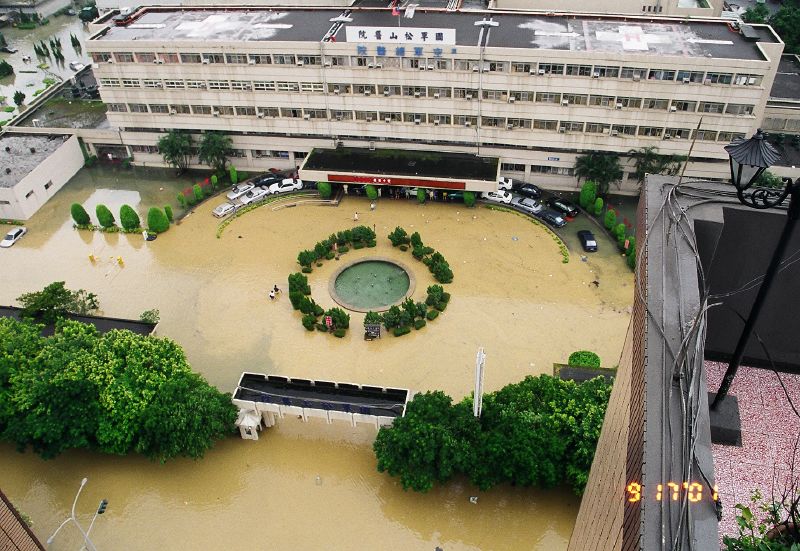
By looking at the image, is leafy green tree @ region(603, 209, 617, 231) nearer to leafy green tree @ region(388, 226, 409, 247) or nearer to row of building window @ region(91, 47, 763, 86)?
row of building window @ region(91, 47, 763, 86)

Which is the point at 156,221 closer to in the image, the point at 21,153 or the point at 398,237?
the point at 21,153

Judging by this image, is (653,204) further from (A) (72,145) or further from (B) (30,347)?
(A) (72,145)

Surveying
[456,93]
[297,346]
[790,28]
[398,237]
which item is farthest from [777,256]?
[790,28]

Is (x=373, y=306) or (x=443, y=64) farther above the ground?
(x=443, y=64)

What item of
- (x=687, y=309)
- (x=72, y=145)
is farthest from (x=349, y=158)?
(x=687, y=309)

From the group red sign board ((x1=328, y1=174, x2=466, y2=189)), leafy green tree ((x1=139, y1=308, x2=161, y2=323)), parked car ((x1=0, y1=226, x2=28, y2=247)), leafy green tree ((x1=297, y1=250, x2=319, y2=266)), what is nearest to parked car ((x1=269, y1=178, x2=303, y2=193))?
red sign board ((x1=328, y1=174, x2=466, y2=189))
